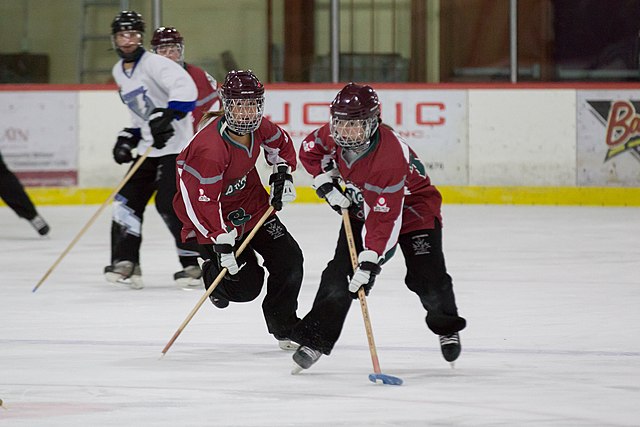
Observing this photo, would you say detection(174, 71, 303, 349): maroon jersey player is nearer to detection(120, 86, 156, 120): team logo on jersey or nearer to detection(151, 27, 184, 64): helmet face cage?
detection(120, 86, 156, 120): team logo on jersey

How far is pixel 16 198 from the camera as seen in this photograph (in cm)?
950

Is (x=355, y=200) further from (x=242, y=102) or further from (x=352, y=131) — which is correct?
(x=242, y=102)

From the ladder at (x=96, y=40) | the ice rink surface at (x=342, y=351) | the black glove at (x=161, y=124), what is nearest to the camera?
the ice rink surface at (x=342, y=351)

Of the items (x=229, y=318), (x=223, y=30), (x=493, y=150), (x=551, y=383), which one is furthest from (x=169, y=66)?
(x=223, y=30)

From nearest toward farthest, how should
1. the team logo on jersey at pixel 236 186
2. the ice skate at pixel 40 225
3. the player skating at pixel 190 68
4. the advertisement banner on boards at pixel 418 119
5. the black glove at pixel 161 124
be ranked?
the team logo on jersey at pixel 236 186 → the black glove at pixel 161 124 → the player skating at pixel 190 68 → the ice skate at pixel 40 225 → the advertisement banner on boards at pixel 418 119

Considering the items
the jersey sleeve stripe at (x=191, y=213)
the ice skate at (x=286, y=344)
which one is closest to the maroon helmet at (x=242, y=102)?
the jersey sleeve stripe at (x=191, y=213)

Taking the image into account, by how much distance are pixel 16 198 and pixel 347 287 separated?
5.22 metres

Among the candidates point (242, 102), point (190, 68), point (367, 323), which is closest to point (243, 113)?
point (242, 102)

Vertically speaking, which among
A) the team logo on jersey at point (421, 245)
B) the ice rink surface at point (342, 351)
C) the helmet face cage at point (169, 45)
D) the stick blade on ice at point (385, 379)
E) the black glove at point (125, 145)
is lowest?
the ice rink surface at point (342, 351)

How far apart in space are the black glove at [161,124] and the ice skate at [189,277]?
616mm

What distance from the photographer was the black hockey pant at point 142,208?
7109 mm

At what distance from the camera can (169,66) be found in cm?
714

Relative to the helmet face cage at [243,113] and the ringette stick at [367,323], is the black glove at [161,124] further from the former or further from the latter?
the ringette stick at [367,323]

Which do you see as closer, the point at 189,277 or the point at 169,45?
the point at 189,277
